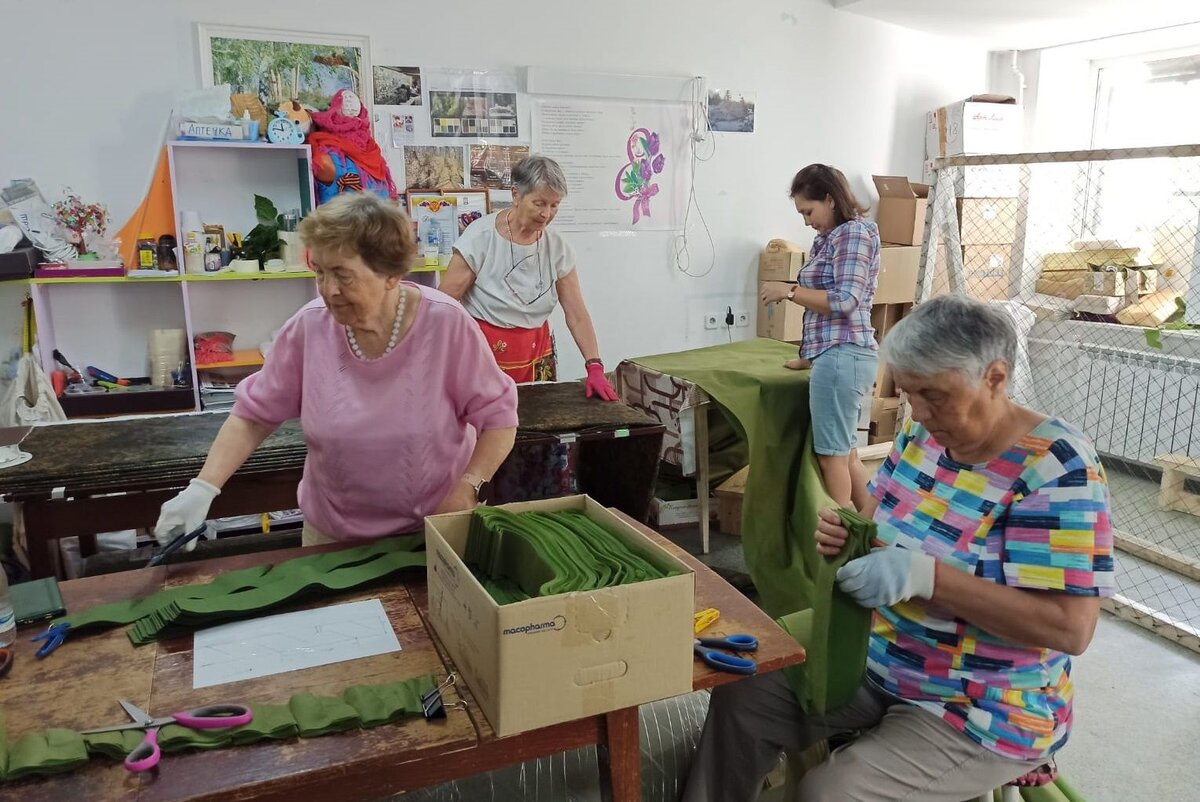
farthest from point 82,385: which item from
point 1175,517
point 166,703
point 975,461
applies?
point 1175,517

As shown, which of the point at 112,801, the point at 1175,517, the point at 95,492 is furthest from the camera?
the point at 1175,517

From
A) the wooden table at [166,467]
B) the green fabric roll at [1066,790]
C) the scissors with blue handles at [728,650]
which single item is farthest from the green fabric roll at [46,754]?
the green fabric roll at [1066,790]

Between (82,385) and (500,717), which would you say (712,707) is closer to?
(500,717)

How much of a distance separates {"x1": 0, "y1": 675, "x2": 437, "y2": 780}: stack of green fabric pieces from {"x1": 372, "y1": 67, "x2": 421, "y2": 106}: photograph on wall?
338cm

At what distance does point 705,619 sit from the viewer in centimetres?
135

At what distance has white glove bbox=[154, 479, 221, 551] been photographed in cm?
159

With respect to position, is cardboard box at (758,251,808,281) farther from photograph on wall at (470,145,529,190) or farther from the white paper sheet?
the white paper sheet

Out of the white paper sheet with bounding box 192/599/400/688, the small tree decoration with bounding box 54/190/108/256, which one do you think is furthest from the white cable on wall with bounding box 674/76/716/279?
the white paper sheet with bounding box 192/599/400/688

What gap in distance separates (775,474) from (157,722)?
2465mm

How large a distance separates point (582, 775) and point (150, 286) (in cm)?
284

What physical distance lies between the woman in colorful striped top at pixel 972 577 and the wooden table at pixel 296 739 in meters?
0.31

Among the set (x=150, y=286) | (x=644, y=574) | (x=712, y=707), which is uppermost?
(x=150, y=286)

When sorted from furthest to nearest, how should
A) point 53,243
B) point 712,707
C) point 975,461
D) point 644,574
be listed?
point 53,243 → point 712,707 → point 975,461 → point 644,574

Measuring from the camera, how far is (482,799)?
1972mm
